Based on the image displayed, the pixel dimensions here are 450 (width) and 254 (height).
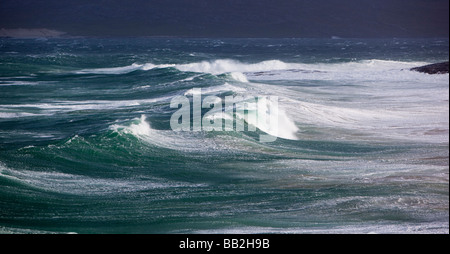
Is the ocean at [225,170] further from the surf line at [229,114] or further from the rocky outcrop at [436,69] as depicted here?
the rocky outcrop at [436,69]

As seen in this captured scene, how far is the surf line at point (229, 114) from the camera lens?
48.1 feet

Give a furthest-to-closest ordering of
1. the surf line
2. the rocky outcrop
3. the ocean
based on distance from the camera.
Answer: the rocky outcrop, the surf line, the ocean

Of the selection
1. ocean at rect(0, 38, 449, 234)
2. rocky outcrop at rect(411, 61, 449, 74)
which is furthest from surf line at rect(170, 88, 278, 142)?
rocky outcrop at rect(411, 61, 449, 74)

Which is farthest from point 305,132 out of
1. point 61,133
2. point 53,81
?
point 53,81

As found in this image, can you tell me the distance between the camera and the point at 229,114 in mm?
16125

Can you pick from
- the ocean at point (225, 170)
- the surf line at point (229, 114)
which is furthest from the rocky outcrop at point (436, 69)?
the surf line at point (229, 114)

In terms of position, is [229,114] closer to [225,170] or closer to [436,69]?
[225,170]

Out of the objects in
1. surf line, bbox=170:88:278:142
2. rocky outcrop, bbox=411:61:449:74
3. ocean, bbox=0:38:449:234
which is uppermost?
rocky outcrop, bbox=411:61:449:74

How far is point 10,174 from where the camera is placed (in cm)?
1004

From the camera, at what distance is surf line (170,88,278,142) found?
14648 mm

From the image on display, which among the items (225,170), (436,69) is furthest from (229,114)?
(436,69)

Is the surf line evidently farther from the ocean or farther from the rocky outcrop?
the rocky outcrop

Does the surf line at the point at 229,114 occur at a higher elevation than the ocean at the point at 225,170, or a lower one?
higher
